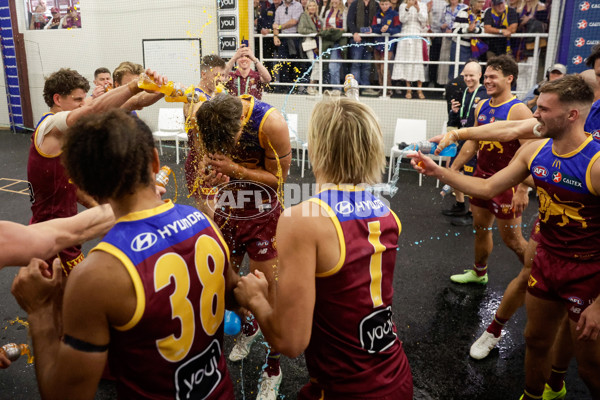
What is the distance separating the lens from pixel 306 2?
33.0ft

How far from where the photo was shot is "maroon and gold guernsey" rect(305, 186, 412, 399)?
5.24 feet

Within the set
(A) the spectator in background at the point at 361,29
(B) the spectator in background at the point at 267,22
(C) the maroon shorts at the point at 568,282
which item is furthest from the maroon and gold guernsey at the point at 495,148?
(B) the spectator in background at the point at 267,22

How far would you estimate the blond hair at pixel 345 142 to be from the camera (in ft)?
5.38

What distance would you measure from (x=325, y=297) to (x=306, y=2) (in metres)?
9.70

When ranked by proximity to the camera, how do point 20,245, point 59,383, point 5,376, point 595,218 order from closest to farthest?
point 59,383, point 20,245, point 595,218, point 5,376

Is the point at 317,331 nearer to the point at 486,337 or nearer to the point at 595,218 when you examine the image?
the point at 595,218

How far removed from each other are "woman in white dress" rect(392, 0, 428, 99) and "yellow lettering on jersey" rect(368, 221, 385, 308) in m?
7.98

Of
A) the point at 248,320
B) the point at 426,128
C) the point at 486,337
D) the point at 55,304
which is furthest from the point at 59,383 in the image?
the point at 426,128

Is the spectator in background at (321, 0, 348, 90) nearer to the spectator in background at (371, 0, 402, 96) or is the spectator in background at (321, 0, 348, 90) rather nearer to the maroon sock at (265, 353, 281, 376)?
the spectator in background at (371, 0, 402, 96)

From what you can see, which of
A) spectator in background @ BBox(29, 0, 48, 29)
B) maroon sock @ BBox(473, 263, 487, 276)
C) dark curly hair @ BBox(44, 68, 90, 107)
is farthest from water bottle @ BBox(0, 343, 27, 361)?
spectator in background @ BBox(29, 0, 48, 29)

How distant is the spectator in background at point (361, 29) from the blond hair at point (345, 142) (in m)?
8.51

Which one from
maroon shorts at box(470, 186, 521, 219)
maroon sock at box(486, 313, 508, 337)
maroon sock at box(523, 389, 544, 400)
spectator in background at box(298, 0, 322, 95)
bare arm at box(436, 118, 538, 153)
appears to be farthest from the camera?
spectator in background at box(298, 0, 322, 95)

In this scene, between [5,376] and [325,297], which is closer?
[325,297]

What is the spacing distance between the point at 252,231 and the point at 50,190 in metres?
1.39
